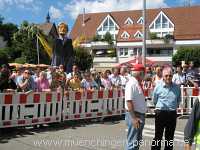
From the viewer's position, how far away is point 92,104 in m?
14.3

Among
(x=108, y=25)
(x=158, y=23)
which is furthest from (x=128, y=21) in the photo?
(x=158, y=23)

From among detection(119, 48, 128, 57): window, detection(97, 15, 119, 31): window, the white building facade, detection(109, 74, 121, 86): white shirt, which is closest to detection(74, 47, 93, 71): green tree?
the white building facade

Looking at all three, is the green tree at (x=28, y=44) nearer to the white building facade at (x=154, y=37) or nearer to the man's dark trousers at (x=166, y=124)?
the white building facade at (x=154, y=37)

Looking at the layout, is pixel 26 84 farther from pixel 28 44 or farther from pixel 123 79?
pixel 28 44

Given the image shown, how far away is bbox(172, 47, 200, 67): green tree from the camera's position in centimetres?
6519

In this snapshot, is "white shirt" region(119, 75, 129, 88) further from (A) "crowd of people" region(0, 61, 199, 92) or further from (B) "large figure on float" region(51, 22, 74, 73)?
(B) "large figure on float" region(51, 22, 74, 73)

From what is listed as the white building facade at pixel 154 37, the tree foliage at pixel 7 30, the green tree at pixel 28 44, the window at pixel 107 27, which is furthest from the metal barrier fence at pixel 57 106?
the tree foliage at pixel 7 30

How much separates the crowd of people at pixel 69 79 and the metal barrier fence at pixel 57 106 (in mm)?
424

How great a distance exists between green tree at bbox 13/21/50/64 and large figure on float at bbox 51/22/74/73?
52843 millimetres

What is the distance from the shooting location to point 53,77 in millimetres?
13609

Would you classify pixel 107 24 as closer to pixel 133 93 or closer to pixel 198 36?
pixel 198 36

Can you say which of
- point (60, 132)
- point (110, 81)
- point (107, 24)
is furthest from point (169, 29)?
point (60, 132)

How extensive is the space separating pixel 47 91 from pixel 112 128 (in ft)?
6.96

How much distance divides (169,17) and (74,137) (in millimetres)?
69591
